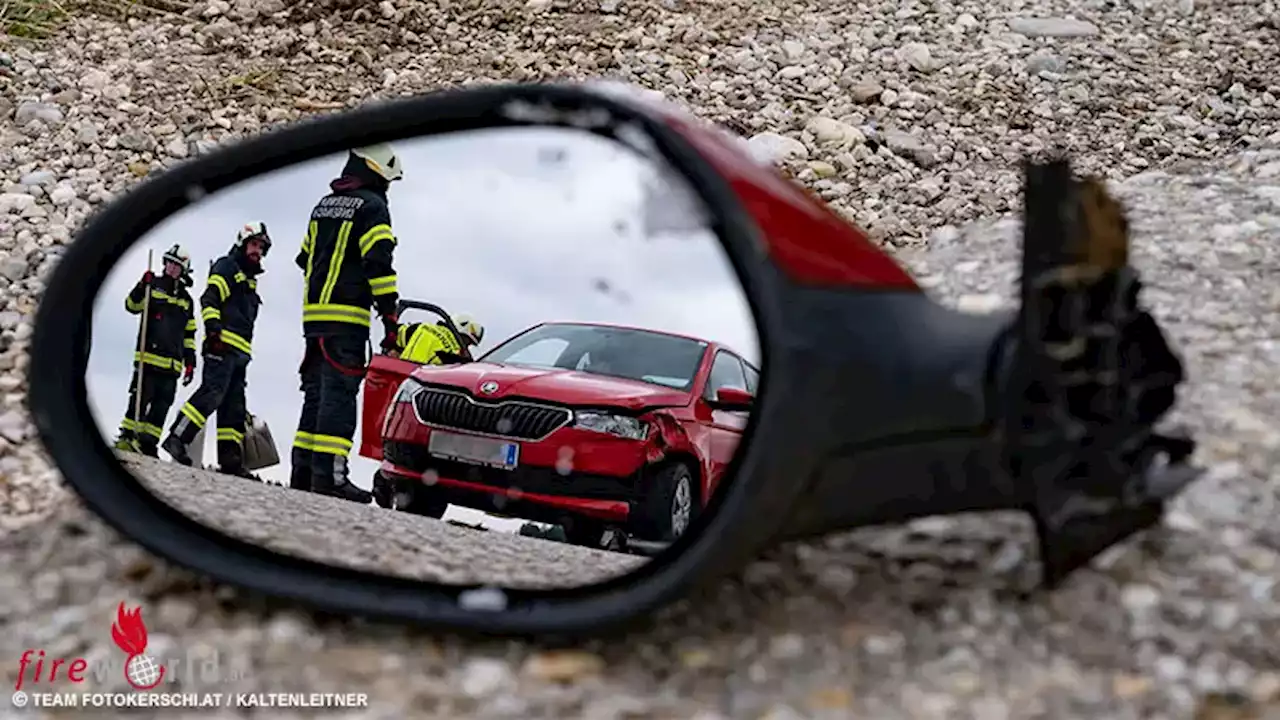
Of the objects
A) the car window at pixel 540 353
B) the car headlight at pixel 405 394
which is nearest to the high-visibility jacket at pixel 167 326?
the car headlight at pixel 405 394

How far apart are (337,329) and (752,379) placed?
1.40m

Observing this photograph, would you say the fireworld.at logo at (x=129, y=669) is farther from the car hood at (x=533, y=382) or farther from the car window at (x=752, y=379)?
the car hood at (x=533, y=382)

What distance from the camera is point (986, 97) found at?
506 cm

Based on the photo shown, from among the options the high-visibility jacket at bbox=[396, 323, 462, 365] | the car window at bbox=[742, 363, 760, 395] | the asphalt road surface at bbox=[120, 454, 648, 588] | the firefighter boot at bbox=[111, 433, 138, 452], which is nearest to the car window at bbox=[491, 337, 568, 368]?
the high-visibility jacket at bbox=[396, 323, 462, 365]

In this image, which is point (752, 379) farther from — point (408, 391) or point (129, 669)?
point (408, 391)

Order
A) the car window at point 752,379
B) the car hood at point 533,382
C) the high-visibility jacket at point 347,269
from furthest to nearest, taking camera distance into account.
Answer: the car hood at point 533,382 → the high-visibility jacket at point 347,269 → the car window at point 752,379

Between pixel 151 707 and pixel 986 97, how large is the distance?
450 centimetres

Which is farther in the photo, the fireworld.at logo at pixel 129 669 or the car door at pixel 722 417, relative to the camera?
the car door at pixel 722 417

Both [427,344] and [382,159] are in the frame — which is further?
[427,344]

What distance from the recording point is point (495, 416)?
8.72ft

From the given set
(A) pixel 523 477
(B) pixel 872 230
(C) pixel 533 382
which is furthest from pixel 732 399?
(B) pixel 872 230

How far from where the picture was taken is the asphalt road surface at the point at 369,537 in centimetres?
162

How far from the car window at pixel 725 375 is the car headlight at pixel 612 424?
37cm

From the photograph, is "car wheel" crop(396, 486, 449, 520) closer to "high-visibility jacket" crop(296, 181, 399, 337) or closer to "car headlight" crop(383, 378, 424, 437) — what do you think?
"car headlight" crop(383, 378, 424, 437)
